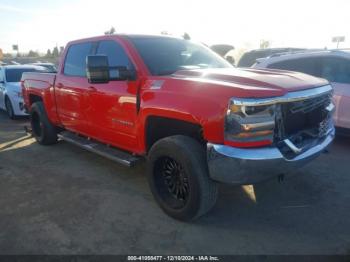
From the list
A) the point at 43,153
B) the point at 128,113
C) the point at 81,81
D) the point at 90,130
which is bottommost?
the point at 43,153

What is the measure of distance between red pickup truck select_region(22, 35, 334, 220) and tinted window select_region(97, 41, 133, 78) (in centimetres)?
1

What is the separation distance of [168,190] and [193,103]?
3.67 ft

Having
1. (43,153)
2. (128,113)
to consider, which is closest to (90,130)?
(128,113)

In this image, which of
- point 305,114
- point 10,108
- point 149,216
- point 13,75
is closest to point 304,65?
point 305,114

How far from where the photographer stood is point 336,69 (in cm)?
611

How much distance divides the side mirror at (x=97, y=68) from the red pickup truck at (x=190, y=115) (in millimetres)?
11

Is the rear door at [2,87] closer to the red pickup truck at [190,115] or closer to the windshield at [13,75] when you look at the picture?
the windshield at [13,75]

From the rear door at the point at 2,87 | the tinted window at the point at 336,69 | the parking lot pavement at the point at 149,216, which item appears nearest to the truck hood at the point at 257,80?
the parking lot pavement at the point at 149,216

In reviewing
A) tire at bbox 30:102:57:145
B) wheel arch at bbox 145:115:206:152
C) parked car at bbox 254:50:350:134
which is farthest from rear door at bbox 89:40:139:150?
parked car at bbox 254:50:350:134

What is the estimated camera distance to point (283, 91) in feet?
9.85

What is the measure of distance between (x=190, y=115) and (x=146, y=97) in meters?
0.74

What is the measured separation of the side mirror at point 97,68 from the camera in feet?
11.9

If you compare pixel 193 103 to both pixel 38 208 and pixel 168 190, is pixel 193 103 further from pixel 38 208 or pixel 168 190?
pixel 38 208

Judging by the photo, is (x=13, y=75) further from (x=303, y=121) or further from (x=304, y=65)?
(x=303, y=121)
